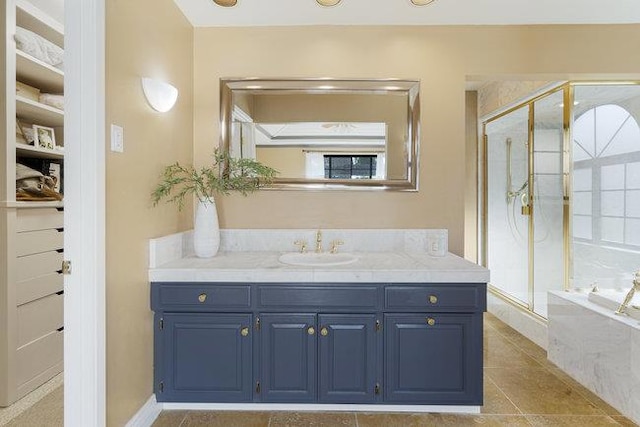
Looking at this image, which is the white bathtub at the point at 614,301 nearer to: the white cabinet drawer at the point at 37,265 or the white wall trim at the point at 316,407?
the white wall trim at the point at 316,407

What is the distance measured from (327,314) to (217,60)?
1.82 meters

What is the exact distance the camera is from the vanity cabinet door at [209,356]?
1907 mm

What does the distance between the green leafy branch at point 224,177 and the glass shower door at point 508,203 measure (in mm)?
2510

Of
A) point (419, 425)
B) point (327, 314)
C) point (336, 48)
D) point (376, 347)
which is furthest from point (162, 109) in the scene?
point (419, 425)

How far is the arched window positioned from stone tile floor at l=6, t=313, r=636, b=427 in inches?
49.0

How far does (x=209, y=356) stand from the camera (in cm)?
191

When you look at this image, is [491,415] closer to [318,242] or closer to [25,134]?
[318,242]

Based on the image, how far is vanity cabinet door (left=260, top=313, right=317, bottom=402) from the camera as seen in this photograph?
1.91 meters

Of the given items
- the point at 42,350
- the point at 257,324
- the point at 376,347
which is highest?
the point at 257,324

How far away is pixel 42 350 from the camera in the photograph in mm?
2314

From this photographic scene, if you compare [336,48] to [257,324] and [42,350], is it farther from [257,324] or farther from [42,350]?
[42,350]

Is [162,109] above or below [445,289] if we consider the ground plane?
above

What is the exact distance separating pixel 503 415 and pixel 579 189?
6.41 ft

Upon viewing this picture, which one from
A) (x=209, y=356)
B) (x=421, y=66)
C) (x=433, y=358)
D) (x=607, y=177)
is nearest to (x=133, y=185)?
(x=209, y=356)
